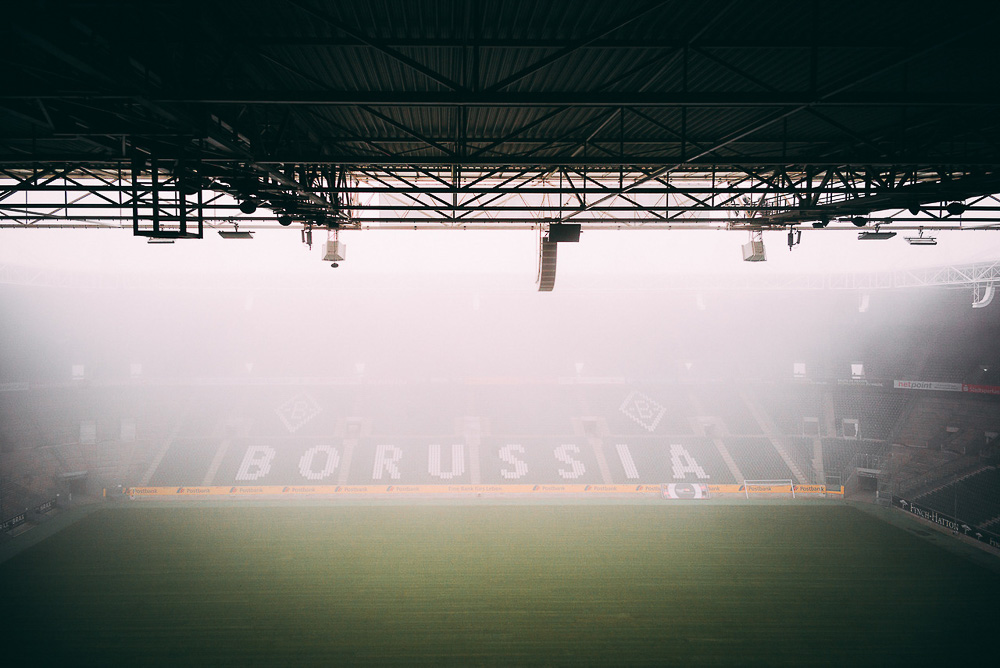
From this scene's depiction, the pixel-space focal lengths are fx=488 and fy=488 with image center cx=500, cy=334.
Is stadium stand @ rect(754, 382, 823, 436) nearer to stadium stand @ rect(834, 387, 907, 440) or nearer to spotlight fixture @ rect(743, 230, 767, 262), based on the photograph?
stadium stand @ rect(834, 387, 907, 440)

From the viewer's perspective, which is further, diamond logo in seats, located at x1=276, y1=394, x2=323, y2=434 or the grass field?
diamond logo in seats, located at x1=276, y1=394, x2=323, y2=434

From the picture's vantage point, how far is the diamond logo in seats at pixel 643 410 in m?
27.5

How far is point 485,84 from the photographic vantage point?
7094mm

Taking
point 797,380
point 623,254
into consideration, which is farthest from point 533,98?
point 623,254

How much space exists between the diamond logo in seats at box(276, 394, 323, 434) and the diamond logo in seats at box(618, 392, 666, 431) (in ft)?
58.4

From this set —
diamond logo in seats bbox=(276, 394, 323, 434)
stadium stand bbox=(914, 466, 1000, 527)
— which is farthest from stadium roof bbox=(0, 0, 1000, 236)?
diamond logo in seats bbox=(276, 394, 323, 434)

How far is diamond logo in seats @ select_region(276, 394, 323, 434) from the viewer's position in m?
26.8

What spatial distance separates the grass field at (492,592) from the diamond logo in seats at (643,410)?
9.86 meters

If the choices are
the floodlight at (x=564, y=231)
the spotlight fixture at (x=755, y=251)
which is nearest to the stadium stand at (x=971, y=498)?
the spotlight fixture at (x=755, y=251)

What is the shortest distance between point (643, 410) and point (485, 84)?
80.0 feet

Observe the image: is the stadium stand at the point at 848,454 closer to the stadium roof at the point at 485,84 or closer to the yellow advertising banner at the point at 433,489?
the yellow advertising banner at the point at 433,489

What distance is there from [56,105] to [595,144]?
8705mm

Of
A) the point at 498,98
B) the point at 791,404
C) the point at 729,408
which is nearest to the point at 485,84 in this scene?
the point at 498,98

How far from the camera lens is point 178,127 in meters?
6.75
